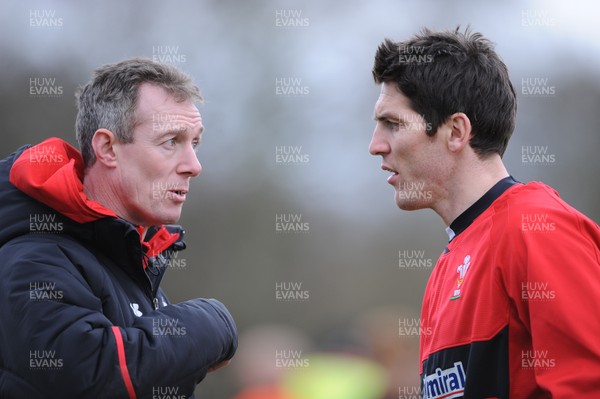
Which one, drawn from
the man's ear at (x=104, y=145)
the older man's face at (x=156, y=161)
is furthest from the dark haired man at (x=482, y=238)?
the man's ear at (x=104, y=145)

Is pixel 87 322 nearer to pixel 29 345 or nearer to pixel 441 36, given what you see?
pixel 29 345

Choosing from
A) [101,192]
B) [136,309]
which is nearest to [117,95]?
[101,192]

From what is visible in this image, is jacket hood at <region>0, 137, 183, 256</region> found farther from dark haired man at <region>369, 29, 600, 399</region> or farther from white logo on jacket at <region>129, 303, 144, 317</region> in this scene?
dark haired man at <region>369, 29, 600, 399</region>

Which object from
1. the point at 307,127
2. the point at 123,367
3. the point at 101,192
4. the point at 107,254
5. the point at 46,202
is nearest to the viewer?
the point at 123,367

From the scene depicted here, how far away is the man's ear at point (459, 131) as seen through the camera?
200 cm

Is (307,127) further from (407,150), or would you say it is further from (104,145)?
(104,145)

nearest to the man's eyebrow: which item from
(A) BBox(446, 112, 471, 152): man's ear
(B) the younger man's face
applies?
(B) the younger man's face

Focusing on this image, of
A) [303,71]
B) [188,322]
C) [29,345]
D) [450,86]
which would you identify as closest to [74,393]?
[29,345]

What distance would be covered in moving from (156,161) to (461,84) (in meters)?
0.84

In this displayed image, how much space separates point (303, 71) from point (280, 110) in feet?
1.00

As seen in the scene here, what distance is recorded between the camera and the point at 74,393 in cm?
157

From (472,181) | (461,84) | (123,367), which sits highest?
(461,84)

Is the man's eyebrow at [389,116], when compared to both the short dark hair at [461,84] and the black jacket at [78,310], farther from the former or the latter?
the black jacket at [78,310]

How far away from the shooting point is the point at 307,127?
201 inches
